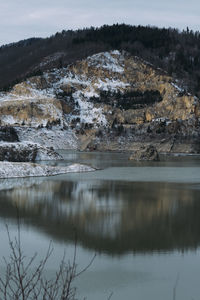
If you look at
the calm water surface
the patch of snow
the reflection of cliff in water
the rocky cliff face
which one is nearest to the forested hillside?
the rocky cliff face

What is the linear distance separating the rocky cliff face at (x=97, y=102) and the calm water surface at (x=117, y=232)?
2940 inches

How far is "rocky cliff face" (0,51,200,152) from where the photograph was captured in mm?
111312

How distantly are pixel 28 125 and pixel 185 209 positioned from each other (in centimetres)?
10698

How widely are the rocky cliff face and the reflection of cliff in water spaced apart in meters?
73.8

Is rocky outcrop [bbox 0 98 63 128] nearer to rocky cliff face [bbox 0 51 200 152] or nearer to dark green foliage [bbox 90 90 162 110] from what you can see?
rocky cliff face [bbox 0 51 200 152]

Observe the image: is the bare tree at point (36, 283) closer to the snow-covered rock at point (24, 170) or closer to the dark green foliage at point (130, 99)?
the snow-covered rock at point (24, 170)

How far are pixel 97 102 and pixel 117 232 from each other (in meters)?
123

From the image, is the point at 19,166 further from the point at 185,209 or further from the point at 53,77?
the point at 53,77

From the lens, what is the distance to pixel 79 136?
115 meters

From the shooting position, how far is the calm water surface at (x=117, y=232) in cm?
912

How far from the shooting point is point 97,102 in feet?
443

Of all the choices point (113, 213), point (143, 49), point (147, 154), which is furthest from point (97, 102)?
point (113, 213)

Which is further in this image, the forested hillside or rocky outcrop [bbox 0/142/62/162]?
the forested hillside

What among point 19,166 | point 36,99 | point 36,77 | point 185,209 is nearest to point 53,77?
point 36,77
